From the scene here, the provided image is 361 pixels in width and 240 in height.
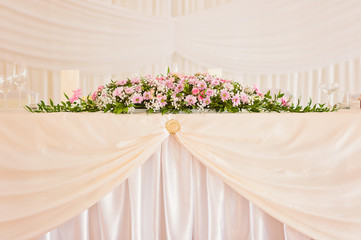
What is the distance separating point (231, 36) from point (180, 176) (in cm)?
354

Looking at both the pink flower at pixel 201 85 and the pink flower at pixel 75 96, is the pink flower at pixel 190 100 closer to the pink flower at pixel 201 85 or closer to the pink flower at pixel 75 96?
the pink flower at pixel 201 85

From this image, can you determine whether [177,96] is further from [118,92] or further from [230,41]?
[230,41]

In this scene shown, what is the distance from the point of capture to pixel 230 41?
4.95 meters

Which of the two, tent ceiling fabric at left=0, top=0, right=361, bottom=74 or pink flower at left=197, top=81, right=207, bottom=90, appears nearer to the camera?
pink flower at left=197, top=81, right=207, bottom=90

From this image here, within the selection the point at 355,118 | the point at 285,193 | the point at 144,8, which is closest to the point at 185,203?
the point at 285,193

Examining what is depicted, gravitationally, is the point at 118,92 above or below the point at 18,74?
below

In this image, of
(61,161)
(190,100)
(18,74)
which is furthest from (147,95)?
(18,74)

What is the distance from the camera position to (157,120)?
1688 millimetres

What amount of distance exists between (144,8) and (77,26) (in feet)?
2.97

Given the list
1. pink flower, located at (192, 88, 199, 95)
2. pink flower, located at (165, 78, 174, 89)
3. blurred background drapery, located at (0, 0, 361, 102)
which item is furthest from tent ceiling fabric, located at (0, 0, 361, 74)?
pink flower, located at (192, 88, 199, 95)

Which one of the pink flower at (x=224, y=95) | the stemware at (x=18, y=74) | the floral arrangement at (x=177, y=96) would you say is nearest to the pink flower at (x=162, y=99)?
the floral arrangement at (x=177, y=96)

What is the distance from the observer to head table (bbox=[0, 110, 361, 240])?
64.7 inches

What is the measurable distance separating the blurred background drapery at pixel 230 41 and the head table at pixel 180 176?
9.95 ft

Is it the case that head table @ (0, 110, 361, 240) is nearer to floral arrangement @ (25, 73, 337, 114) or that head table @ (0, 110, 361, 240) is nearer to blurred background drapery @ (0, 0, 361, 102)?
floral arrangement @ (25, 73, 337, 114)
